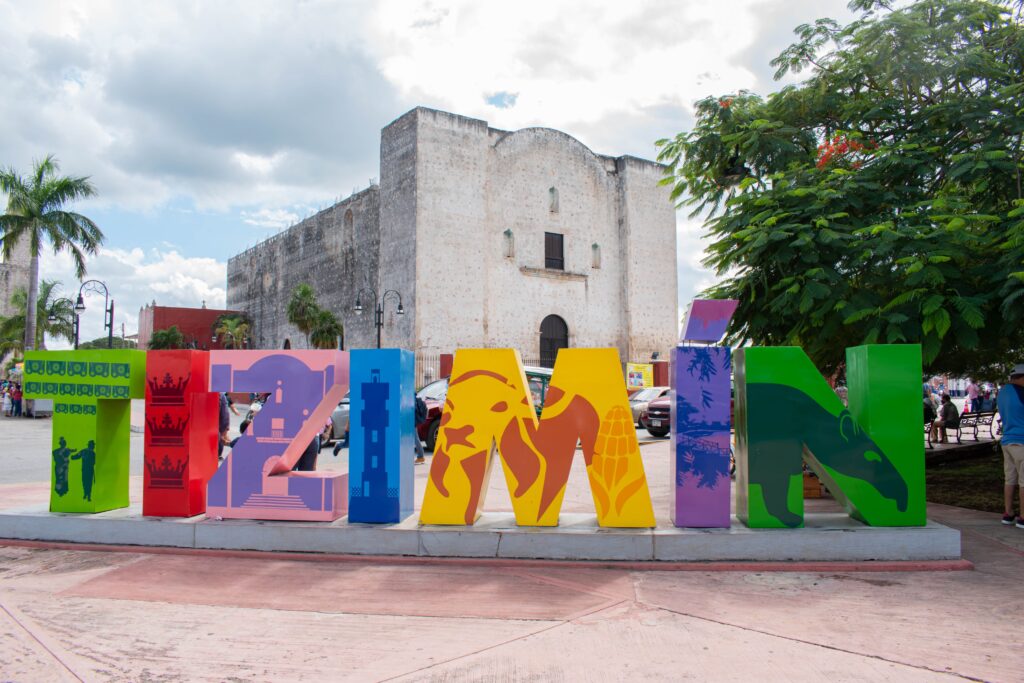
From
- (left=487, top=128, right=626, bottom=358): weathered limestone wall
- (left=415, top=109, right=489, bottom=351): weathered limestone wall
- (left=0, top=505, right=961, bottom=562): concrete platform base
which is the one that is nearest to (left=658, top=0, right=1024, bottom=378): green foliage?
(left=0, top=505, right=961, bottom=562): concrete platform base

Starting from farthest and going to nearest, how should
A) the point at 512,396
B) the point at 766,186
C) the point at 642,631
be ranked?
the point at 766,186 < the point at 512,396 < the point at 642,631

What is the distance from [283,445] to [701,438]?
3.88 meters

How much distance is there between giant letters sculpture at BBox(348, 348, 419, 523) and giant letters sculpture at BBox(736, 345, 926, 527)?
3146 millimetres

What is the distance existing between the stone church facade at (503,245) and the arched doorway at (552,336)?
0.06 meters

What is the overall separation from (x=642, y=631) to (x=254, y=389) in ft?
14.0

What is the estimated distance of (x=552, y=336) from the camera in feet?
116

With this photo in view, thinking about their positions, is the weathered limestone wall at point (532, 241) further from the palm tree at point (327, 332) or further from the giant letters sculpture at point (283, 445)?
the giant letters sculpture at point (283, 445)

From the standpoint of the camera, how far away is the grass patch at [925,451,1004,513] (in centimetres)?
936

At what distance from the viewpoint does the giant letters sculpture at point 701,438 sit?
6.52 m

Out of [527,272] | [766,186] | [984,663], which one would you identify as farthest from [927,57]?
[527,272]

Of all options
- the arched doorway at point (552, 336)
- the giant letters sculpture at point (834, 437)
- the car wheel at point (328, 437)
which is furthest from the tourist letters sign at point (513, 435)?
the arched doorway at point (552, 336)

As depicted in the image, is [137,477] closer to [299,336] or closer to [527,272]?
[527,272]

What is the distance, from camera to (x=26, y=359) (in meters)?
7.62

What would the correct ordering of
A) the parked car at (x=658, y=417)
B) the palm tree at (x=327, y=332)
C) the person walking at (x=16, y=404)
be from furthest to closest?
the palm tree at (x=327, y=332), the person walking at (x=16, y=404), the parked car at (x=658, y=417)
